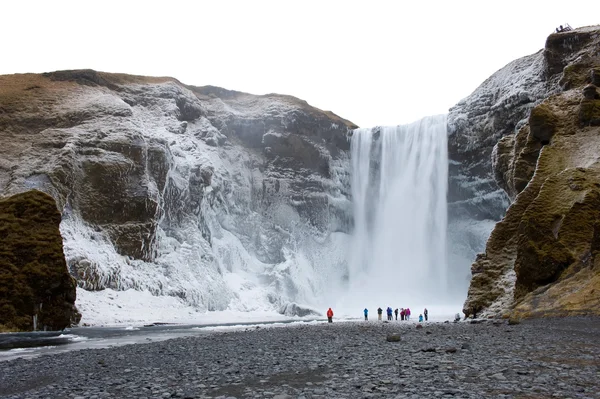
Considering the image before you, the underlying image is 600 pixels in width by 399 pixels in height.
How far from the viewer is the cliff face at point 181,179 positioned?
4609cm

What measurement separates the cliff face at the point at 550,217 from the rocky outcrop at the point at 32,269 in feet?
72.7

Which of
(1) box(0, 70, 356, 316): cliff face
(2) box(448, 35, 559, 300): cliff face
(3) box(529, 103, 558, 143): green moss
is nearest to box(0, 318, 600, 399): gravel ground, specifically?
(3) box(529, 103, 558, 143): green moss

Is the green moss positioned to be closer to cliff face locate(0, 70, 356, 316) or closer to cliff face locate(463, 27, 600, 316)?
cliff face locate(463, 27, 600, 316)

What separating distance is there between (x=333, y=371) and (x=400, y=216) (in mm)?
56022

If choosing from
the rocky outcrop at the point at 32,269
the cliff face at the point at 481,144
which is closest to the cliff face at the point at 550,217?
the cliff face at the point at 481,144

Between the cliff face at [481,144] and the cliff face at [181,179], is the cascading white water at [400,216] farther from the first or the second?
the cliff face at [181,179]

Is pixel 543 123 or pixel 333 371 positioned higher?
pixel 543 123

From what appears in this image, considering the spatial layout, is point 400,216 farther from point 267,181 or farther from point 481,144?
point 267,181

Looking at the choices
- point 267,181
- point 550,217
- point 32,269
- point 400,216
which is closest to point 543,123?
point 550,217

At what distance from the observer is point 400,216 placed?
6359 cm

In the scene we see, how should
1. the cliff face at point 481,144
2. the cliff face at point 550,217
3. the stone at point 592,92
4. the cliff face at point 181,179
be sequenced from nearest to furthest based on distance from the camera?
1. the cliff face at point 550,217
2. the stone at point 592,92
3. the cliff face at point 181,179
4. the cliff face at point 481,144

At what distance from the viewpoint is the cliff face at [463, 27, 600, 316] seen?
1978 centimetres

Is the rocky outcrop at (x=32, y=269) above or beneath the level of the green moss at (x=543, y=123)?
beneath

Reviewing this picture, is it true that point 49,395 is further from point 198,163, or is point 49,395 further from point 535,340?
point 198,163
